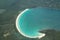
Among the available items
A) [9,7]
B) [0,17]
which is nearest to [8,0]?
[9,7]

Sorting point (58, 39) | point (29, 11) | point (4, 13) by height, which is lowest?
point (58, 39)

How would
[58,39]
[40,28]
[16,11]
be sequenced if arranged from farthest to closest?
[16,11]
[58,39]
[40,28]

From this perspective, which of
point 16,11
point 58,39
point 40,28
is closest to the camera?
point 40,28

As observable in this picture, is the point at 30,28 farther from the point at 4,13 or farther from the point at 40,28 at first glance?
the point at 4,13

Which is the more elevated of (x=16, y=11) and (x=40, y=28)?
(x=16, y=11)

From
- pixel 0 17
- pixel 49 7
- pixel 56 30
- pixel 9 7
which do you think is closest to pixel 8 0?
pixel 9 7

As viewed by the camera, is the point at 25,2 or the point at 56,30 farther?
the point at 25,2
